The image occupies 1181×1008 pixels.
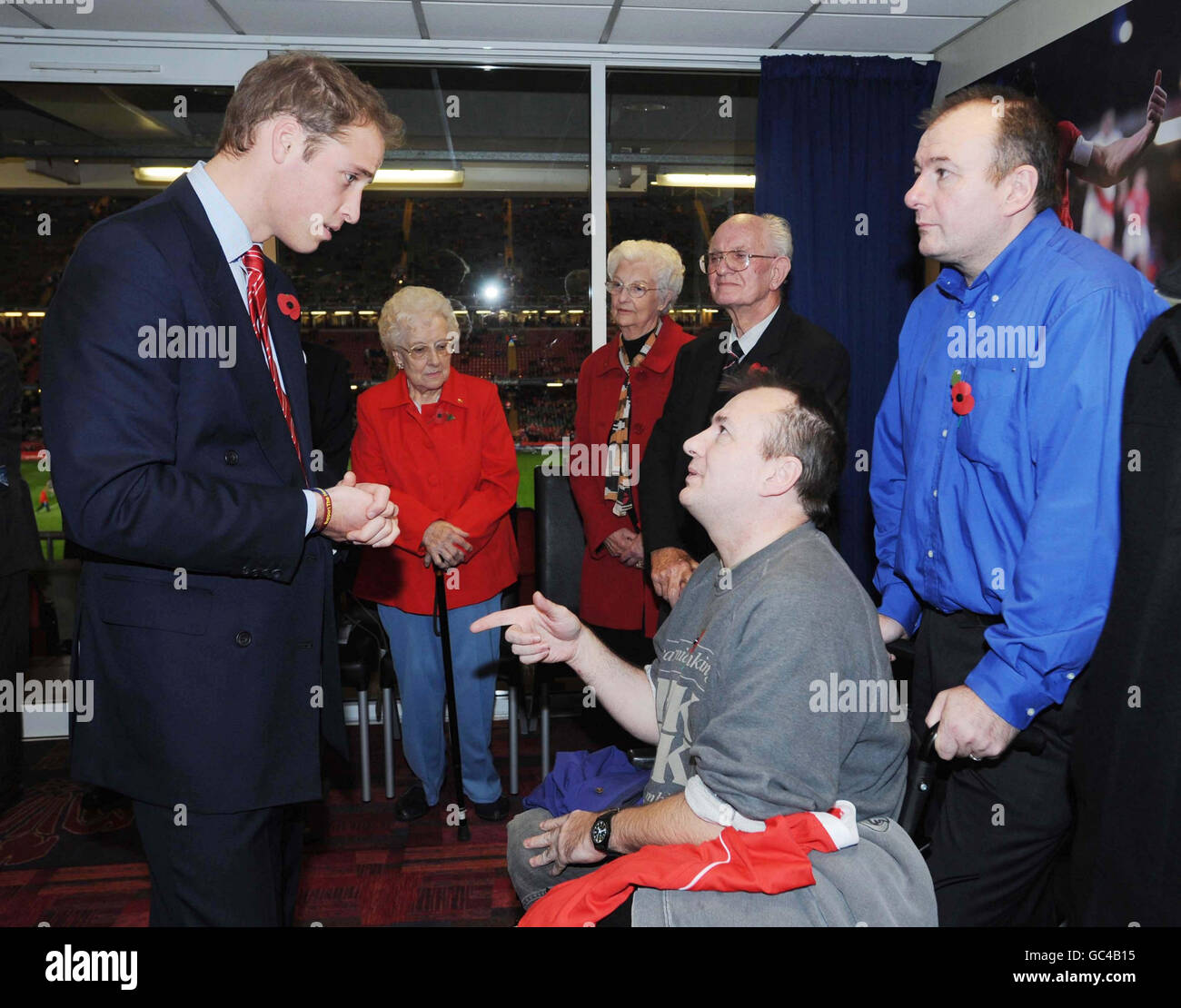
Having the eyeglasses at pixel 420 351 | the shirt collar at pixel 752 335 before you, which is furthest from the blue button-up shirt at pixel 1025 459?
the eyeglasses at pixel 420 351

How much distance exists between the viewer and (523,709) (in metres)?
4.29

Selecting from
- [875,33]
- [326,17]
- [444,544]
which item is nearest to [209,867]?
[444,544]

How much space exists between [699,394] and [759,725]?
1758 mm

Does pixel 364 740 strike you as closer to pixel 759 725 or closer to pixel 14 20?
pixel 759 725

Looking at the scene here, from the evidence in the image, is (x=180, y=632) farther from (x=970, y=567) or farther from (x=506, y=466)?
(x=506, y=466)

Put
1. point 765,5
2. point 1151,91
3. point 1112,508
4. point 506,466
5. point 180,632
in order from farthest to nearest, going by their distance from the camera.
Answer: point 765,5 < point 506,466 < point 1151,91 < point 1112,508 < point 180,632

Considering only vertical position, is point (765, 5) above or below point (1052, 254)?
above

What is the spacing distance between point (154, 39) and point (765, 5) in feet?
9.08

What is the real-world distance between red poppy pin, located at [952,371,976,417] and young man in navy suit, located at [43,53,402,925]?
3.76ft

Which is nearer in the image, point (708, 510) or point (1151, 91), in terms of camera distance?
point (708, 510)

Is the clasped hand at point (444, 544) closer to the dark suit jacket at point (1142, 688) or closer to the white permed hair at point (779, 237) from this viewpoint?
the white permed hair at point (779, 237)

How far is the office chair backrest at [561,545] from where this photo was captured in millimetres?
3709

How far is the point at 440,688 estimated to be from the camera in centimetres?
347
